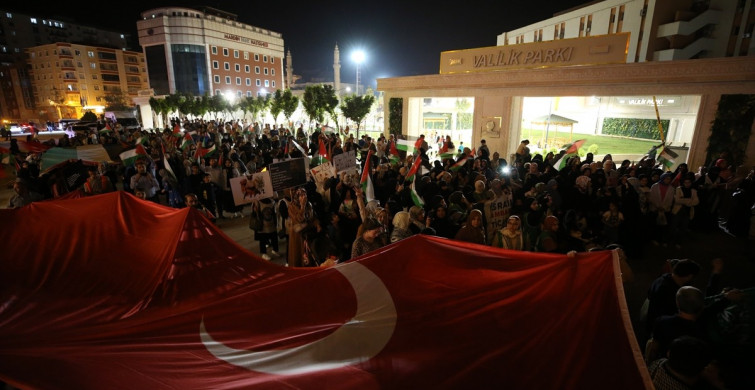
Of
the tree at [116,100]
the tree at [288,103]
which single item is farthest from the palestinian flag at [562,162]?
the tree at [116,100]

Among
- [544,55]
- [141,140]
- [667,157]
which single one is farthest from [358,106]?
[667,157]

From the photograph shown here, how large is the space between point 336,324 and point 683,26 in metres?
43.8

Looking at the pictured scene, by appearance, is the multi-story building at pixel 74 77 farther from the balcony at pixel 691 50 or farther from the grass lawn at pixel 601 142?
the balcony at pixel 691 50

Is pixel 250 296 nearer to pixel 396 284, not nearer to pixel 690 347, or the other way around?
pixel 396 284

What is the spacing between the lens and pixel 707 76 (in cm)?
1328

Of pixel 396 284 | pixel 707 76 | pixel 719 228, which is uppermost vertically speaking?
pixel 707 76

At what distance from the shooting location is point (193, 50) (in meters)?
67.3

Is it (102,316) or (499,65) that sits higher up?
(499,65)

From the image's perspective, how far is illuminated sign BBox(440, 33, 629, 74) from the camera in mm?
15916

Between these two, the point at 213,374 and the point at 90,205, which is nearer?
the point at 213,374

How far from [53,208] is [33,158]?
29.5 feet

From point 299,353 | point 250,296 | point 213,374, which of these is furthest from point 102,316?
point 299,353

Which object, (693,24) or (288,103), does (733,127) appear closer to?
(693,24)

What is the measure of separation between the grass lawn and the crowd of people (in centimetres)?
995
